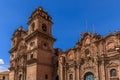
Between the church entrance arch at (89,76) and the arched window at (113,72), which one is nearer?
the arched window at (113,72)

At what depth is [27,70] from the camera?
42125 mm

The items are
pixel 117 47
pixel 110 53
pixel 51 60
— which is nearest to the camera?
pixel 117 47

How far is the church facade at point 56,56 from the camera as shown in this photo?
31.7 metres

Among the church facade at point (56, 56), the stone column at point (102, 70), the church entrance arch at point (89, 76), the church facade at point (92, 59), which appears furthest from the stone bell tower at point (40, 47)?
the stone column at point (102, 70)

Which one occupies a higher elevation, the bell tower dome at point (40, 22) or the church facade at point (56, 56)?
the bell tower dome at point (40, 22)

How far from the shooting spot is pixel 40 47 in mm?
41062

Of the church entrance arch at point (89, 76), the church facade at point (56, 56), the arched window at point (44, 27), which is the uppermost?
the arched window at point (44, 27)

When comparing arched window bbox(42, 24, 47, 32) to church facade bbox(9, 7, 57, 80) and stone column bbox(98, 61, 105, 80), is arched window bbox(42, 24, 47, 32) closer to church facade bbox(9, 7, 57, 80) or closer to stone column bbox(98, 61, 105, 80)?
church facade bbox(9, 7, 57, 80)

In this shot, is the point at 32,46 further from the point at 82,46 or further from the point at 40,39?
the point at 82,46

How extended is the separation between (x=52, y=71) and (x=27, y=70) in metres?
5.77

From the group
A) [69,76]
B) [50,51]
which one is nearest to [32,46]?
[50,51]

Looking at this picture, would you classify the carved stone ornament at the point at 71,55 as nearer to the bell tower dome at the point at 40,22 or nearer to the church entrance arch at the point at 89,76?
the church entrance arch at the point at 89,76

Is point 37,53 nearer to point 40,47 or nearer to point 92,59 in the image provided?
point 40,47

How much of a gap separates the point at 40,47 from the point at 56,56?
4.59 metres
